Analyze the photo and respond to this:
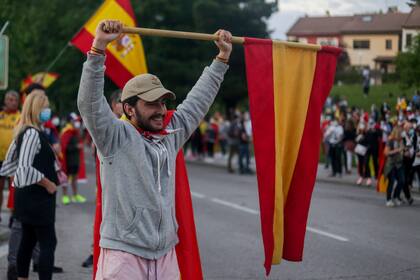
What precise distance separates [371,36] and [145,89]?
201 inches

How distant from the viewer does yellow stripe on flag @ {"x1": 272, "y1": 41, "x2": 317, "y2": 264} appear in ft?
16.8

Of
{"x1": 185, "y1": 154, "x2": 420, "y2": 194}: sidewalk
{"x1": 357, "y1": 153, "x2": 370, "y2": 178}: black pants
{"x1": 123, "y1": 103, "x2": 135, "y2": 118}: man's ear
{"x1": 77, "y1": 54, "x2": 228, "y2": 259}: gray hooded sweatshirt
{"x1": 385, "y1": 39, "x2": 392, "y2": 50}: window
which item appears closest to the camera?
{"x1": 77, "y1": 54, "x2": 228, "y2": 259}: gray hooded sweatshirt

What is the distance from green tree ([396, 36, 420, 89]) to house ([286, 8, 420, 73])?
0.37ft

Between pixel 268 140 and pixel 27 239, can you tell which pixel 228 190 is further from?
pixel 268 140

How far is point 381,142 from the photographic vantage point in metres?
20.6

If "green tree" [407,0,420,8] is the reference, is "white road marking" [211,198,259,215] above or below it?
below

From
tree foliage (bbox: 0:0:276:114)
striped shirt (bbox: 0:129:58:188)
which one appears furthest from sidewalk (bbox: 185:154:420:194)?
striped shirt (bbox: 0:129:58:188)

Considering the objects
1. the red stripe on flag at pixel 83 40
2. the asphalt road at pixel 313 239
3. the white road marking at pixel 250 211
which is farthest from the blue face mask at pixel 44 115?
the white road marking at pixel 250 211

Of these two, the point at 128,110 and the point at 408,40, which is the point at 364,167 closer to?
the point at 408,40

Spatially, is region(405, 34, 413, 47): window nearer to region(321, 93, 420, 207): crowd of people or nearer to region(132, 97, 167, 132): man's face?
region(321, 93, 420, 207): crowd of people

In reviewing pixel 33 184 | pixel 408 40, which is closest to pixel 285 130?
pixel 33 184

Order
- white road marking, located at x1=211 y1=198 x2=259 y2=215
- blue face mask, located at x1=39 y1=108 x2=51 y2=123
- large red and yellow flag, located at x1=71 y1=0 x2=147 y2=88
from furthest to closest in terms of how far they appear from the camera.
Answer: white road marking, located at x1=211 y1=198 x2=259 y2=215
large red and yellow flag, located at x1=71 y1=0 x2=147 y2=88
blue face mask, located at x1=39 y1=108 x2=51 y2=123

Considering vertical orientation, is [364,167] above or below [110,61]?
below

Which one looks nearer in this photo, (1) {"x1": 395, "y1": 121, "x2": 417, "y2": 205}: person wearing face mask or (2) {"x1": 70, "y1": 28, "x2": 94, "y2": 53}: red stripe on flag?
(2) {"x1": 70, "y1": 28, "x2": 94, "y2": 53}: red stripe on flag
